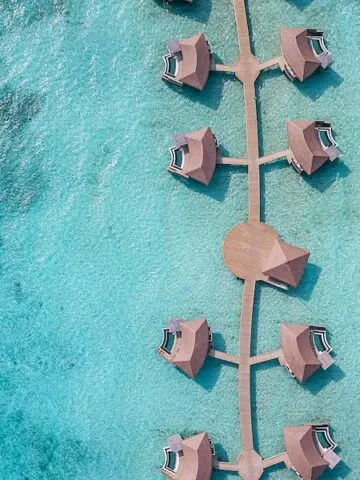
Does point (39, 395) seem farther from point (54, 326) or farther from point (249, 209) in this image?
point (249, 209)

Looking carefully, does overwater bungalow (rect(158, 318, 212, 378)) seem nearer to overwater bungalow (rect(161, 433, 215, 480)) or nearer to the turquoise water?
the turquoise water

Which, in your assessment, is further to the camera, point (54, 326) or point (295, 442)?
point (54, 326)

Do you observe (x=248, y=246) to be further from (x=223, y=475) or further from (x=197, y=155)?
(x=223, y=475)

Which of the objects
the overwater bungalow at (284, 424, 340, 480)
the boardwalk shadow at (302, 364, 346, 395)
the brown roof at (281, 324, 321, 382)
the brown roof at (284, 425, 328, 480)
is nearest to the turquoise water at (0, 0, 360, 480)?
the boardwalk shadow at (302, 364, 346, 395)

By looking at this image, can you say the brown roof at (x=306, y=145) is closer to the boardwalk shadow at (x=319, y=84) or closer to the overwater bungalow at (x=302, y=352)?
the boardwalk shadow at (x=319, y=84)

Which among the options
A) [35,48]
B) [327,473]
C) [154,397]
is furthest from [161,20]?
[327,473]

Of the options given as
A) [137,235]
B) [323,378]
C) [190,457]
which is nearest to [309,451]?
[323,378]
